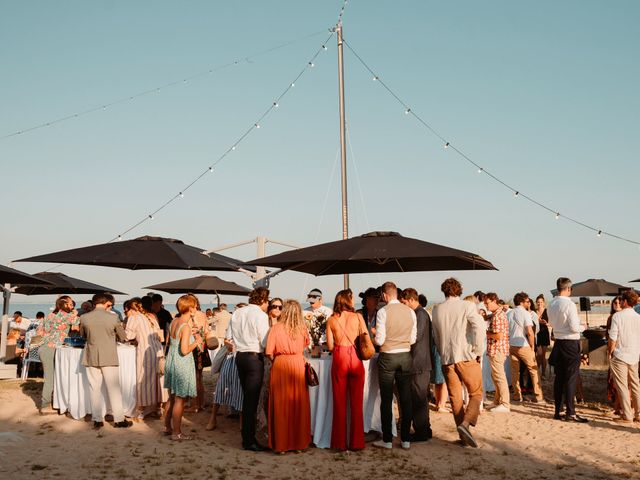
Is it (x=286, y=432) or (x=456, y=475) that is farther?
(x=286, y=432)

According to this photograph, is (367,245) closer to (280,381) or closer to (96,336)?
(280,381)

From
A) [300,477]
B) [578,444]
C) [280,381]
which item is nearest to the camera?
[300,477]

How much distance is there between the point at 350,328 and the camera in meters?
6.02

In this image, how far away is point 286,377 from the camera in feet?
19.5

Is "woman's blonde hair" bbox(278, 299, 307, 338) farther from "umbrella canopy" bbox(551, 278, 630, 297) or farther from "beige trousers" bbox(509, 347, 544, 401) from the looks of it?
"umbrella canopy" bbox(551, 278, 630, 297)

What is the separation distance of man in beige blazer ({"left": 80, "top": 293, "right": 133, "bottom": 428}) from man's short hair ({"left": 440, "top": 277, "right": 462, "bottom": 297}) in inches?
154

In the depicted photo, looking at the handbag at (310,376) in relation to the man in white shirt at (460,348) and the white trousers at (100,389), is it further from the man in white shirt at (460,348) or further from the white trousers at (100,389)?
the white trousers at (100,389)

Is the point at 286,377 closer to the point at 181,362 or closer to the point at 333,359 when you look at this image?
the point at 333,359

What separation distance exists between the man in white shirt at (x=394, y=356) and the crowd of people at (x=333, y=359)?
1 centimetres

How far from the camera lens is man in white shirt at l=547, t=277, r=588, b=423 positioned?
733 cm

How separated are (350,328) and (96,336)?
3.12 m

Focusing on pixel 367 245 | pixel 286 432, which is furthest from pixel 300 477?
pixel 367 245

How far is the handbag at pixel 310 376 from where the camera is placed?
6020 mm

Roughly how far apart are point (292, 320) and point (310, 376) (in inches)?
24.5
